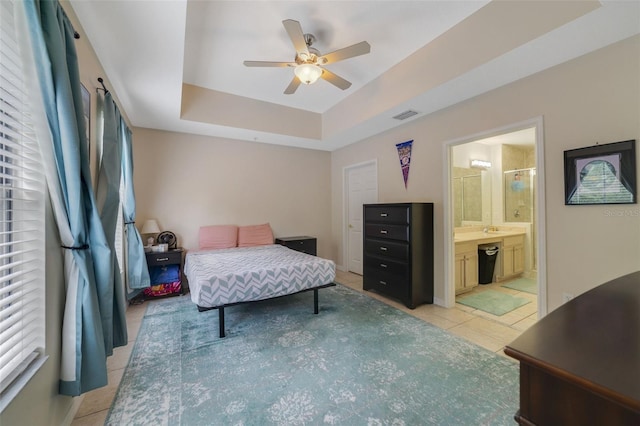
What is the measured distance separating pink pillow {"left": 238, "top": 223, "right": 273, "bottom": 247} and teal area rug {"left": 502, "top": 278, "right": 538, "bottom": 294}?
4.10 meters

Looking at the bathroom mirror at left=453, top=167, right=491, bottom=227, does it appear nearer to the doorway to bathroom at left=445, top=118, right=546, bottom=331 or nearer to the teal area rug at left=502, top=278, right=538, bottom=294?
the doorway to bathroom at left=445, top=118, right=546, bottom=331

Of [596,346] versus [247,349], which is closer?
[596,346]

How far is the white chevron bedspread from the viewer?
97.0 inches

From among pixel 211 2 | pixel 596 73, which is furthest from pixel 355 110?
pixel 596 73

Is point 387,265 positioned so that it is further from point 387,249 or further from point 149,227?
point 149,227

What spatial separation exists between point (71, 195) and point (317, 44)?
2521 millimetres

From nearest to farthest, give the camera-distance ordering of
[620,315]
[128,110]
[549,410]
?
[549,410] → [620,315] → [128,110]

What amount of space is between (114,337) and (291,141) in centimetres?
376

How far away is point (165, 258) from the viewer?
3.67 m

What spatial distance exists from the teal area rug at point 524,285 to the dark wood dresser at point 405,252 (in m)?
1.71

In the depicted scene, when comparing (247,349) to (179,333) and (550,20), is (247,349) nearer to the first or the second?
(179,333)

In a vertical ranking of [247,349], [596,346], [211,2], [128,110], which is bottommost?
[247,349]

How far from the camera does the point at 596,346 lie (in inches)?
27.5

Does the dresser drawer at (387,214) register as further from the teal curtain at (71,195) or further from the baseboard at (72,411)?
the baseboard at (72,411)
